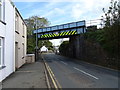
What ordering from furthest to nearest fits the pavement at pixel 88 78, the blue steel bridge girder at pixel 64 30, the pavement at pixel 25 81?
1. the blue steel bridge girder at pixel 64 30
2. the pavement at pixel 88 78
3. the pavement at pixel 25 81

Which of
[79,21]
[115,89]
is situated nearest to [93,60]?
[79,21]

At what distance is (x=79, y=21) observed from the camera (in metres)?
33.0

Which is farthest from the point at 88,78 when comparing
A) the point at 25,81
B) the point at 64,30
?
the point at 64,30

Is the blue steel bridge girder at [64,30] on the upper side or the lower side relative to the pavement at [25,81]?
upper

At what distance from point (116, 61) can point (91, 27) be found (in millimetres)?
12780

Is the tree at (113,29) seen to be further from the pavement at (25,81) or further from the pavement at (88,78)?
the pavement at (25,81)

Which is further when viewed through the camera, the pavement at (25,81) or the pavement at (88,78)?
the pavement at (88,78)

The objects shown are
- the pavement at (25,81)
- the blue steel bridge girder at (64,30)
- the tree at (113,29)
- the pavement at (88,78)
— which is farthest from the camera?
the blue steel bridge girder at (64,30)

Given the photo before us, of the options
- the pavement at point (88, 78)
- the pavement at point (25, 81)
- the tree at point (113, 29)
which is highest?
the tree at point (113, 29)

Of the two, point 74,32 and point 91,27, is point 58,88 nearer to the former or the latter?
point 91,27

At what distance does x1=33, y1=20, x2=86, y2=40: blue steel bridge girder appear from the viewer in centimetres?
3309

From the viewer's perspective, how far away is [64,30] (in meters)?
36.6

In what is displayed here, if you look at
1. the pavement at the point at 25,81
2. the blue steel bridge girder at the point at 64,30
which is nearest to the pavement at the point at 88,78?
the pavement at the point at 25,81

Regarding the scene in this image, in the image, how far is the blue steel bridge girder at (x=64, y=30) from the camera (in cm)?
3309
